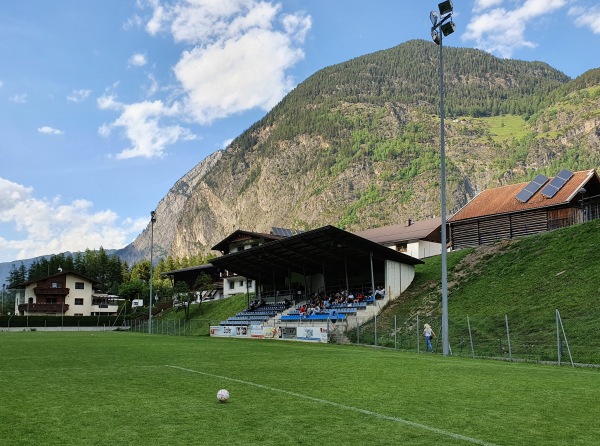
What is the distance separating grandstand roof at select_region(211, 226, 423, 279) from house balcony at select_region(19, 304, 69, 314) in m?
52.3

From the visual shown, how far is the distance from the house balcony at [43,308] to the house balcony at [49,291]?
7.01 ft

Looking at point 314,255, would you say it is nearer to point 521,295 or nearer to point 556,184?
point 521,295

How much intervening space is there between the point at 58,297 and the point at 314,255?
6630 cm

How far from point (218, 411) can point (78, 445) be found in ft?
9.00

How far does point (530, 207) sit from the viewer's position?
50.0 meters

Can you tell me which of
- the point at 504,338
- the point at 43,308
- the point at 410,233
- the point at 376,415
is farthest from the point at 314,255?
the point at 43,308

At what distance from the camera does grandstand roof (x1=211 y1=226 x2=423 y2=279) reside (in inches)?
1623

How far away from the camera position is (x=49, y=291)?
96250 millimetres

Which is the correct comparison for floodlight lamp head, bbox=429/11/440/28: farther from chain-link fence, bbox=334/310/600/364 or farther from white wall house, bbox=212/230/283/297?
white wall house, bbox=212/230/283/297

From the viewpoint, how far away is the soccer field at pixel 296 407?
7523 millimetres

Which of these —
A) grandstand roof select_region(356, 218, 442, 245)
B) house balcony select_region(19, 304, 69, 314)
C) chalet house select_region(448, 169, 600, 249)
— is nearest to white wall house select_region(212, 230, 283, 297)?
grandstand roof select_region(356, 218, 442, 245)

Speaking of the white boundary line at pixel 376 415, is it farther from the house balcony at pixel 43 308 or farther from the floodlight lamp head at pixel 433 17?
the house balcony at pixel 43 308

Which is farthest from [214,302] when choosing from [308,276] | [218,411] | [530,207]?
[218,411]

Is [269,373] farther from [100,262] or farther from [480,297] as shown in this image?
[100,262]
